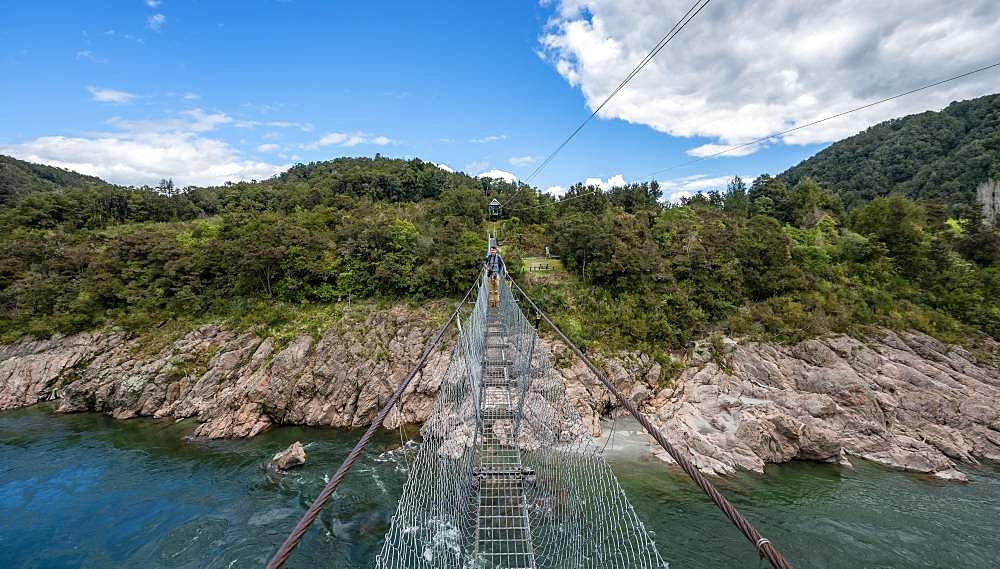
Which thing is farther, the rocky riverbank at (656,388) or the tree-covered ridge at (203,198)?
the tree-covered ridge at (203,198)

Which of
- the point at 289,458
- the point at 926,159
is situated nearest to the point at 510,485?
the point at 289,458

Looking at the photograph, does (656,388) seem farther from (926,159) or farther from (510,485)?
(926,159)

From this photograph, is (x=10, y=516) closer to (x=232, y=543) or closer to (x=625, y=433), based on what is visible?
(x=232, y=543)

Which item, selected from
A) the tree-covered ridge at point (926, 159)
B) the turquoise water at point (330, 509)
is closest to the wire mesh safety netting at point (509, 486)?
the turquoise water at point (330, 509)

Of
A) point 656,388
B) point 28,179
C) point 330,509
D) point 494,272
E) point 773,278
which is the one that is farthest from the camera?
point 28,179

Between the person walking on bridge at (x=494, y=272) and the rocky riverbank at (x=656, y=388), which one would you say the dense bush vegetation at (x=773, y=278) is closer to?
the rocky riverbank at (x=656, y=388)

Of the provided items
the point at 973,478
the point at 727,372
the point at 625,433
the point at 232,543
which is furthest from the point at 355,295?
the point at 973,478
